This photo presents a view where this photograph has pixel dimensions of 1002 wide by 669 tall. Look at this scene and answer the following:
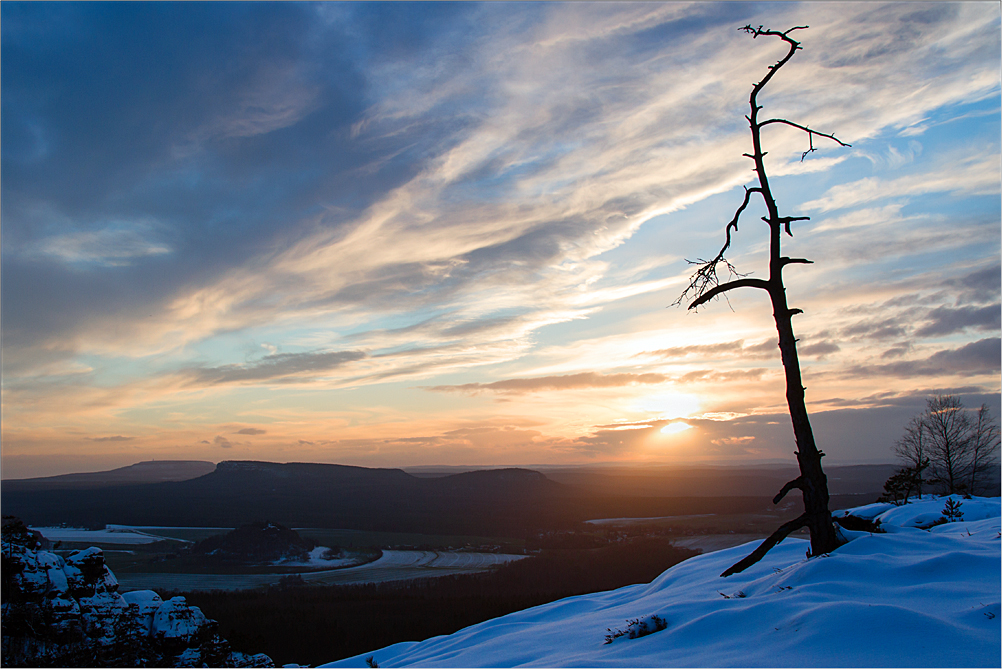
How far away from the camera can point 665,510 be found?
12475cm

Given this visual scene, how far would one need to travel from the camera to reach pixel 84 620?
10539 millimetres

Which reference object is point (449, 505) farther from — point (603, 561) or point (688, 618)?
point (688, 618)

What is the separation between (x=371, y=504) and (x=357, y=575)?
88.2m

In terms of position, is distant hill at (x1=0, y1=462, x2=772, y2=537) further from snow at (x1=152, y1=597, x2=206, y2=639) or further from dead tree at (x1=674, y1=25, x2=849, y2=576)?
dead tree at (x1=674, y1=25, x2=849, y2=576)

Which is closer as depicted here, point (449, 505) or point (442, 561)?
point (442, 561)

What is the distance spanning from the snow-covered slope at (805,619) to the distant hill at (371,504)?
341 feet

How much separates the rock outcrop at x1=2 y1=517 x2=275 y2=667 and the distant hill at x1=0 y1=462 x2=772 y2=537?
99.2m

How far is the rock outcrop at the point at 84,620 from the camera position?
992cm

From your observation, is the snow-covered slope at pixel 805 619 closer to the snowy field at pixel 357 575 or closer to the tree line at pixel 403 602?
the tree line at pixel 403 602

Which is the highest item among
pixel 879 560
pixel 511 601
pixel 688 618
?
pixel 879 560

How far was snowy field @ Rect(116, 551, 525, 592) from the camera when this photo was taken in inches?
2494

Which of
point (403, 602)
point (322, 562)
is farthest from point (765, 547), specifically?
point (322, 562)

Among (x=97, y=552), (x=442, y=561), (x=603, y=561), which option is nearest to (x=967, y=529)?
(x=97, y=552)

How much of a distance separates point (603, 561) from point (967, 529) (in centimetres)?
6322
